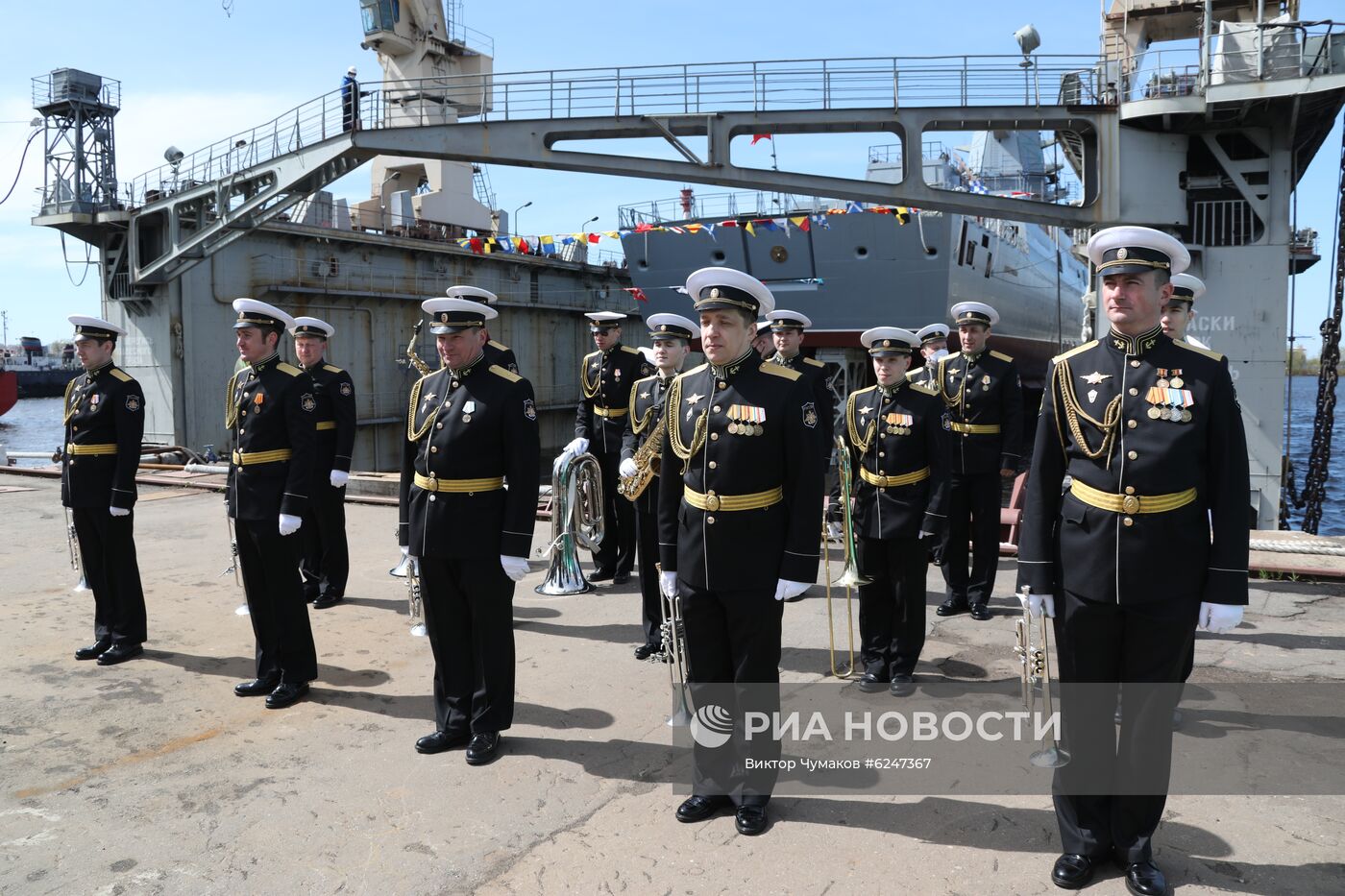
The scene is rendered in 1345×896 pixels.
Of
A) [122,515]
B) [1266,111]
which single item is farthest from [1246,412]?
[122,515]

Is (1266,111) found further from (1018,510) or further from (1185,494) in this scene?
(1185,494)

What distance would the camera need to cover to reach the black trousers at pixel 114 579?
596 cm

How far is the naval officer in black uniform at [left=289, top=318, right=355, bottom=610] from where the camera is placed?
293 inches

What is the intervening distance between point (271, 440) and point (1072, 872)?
446 cm

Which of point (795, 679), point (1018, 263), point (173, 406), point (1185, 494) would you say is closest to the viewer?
point (1185, 494)

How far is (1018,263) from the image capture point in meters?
31.4

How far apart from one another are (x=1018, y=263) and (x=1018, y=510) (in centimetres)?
2512

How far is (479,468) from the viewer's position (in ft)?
14.9

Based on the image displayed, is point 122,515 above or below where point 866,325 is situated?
below

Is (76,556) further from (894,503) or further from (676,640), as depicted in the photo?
(894,503)

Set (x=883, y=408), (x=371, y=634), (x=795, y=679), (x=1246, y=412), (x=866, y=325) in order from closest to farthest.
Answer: (x=795, y=679), (x=883, y=408), (x=371, y=634), (x=1246, y=412), (x=866, y=325)

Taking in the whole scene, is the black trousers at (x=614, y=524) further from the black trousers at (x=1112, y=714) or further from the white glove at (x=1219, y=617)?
the white glove at (x=1219, y=617)

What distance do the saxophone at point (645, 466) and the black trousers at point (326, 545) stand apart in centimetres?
276

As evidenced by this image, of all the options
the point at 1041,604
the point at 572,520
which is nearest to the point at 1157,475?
the point at 1041,604
